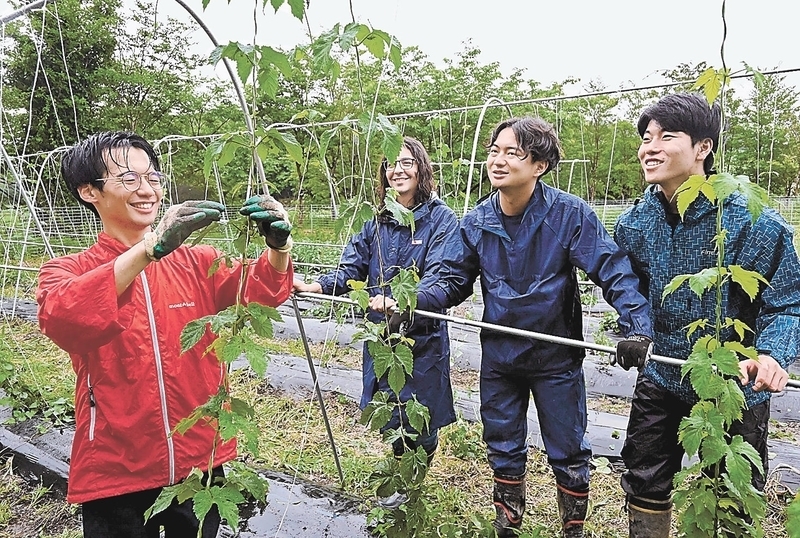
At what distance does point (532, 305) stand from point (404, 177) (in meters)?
0.90

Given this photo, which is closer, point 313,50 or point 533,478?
point 313,50

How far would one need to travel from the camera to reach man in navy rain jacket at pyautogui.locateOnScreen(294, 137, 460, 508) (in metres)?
2.53

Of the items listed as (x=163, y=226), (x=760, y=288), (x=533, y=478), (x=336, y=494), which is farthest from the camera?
(x=533, y=478)

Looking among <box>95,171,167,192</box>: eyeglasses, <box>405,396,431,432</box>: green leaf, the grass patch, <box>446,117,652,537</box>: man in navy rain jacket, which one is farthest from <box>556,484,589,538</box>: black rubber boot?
<box>95,171,167,192</box>: eyeglasses

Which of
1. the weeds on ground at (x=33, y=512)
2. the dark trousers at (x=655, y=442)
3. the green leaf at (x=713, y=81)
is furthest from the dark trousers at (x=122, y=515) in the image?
the green leaf at (x=713, y=81)

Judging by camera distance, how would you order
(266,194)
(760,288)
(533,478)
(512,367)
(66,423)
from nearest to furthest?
(266,194), (760,288), (512,367), (533,478), (66,423)

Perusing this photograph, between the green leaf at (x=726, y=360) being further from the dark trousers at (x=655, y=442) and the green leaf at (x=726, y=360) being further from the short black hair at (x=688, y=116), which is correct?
the short black hair at (x=688, y=116)

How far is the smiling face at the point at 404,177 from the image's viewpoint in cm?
260

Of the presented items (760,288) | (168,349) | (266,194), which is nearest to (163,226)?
(266,194)

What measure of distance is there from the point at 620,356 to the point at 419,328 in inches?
40.5

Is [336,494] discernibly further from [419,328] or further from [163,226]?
[163,226]

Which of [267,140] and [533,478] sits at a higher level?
[267,140]

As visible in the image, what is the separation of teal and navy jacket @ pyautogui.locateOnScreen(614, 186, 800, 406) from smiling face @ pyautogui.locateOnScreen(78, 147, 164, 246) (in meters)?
1.60

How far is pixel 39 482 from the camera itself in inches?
122
